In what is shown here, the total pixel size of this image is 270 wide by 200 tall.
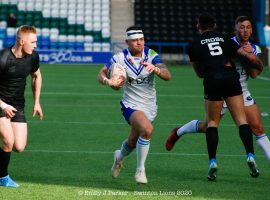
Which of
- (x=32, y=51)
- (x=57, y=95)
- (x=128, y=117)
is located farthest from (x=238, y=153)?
(x=57, y=95)

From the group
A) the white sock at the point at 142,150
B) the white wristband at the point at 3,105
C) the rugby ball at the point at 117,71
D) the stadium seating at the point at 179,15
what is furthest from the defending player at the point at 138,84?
the stadium seating at the point at 179,15

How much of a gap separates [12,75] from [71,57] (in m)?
27.4

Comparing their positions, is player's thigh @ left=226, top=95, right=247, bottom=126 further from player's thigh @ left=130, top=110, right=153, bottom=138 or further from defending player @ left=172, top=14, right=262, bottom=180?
player's thigh @ left=130, top=110, right=153, bottom=138

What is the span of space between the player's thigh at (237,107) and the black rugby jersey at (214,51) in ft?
1.15

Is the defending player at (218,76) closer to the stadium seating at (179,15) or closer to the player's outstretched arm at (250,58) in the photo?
the player's outstretched arm at (250,58)

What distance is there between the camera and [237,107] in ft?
34.3

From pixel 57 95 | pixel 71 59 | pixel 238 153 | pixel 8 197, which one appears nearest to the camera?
pixel 8 197

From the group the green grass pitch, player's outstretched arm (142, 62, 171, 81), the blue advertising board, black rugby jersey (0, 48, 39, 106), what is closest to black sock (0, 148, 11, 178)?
the green grass pitch

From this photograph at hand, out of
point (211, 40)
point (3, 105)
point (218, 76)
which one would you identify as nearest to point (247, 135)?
point (218, 76)

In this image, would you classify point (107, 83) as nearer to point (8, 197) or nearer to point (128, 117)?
point (128, 117)

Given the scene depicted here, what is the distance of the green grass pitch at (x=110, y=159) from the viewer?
951cm

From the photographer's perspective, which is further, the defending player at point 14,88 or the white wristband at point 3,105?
the defending player at point 14,88

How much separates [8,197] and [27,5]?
1304 inches

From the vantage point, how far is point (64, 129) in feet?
51.3
